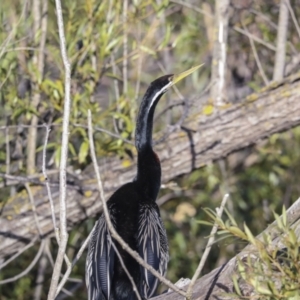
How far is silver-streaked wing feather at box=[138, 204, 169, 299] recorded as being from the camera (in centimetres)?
385

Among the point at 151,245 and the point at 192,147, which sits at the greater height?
the point at 192,147

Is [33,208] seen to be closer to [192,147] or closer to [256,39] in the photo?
[192,147]

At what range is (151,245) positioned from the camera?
13.3ft

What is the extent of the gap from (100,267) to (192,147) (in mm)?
1093

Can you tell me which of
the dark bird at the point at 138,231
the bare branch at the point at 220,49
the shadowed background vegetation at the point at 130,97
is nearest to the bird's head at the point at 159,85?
the dark bird at the point at 138,231

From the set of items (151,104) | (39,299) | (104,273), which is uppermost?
(151,104)

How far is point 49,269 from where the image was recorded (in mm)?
5969

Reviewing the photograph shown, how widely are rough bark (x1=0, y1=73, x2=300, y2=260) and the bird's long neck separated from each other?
0.38 meters

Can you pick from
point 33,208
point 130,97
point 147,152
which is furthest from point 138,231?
point 130,97

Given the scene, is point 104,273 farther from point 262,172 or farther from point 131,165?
point 262,172

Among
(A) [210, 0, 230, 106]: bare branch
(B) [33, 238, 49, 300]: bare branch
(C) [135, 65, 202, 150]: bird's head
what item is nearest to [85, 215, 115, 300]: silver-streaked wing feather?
(C) [135, 65, 202, 150]: bird's head

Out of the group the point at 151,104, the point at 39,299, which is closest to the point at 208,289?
the point at 151,104

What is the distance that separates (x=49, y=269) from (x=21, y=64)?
68.1 inches

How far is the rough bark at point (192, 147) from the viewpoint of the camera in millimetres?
4684
